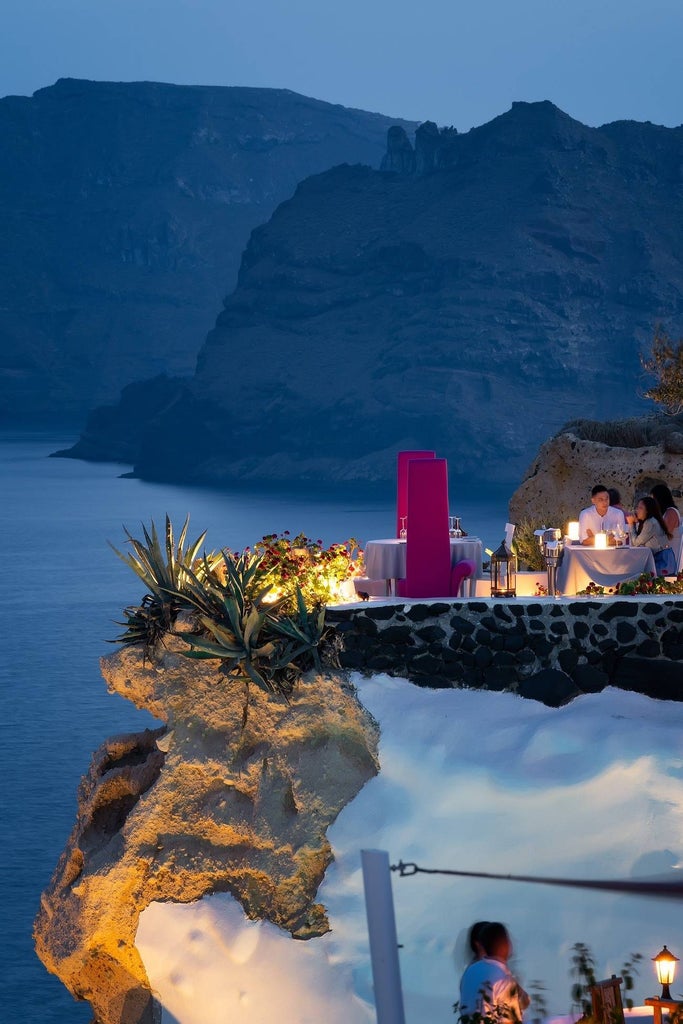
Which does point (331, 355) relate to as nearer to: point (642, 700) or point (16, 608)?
point (16, 608)

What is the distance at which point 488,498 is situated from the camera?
415 ft

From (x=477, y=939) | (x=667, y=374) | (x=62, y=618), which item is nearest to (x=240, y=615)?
(x=477, y=939)

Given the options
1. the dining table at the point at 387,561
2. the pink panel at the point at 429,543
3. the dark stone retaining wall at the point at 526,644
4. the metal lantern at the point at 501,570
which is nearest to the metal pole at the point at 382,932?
the dark stone retaining wall at the point at 526,644

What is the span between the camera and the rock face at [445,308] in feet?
449

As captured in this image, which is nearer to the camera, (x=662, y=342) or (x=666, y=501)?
(x=666, y=501)

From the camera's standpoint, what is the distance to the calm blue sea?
48.4 m

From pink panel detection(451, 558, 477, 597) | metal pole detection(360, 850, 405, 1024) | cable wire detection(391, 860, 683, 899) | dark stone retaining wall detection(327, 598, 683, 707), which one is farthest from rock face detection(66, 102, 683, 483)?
metal pole detection(360, 850, 405, 1024)

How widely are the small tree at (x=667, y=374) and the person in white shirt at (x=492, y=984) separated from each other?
15.3 meters

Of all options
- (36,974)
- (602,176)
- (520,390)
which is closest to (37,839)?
(36,974)

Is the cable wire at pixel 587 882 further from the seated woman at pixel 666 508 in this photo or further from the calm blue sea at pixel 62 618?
the calm blue sea at pixel 62 618

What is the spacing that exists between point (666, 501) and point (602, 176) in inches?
5552

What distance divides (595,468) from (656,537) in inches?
239

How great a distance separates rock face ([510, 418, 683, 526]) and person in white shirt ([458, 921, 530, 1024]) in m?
10.4

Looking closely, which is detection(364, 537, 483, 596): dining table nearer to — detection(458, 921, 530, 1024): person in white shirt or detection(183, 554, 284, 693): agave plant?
detection(183, 554, 284, 693): agave plant
